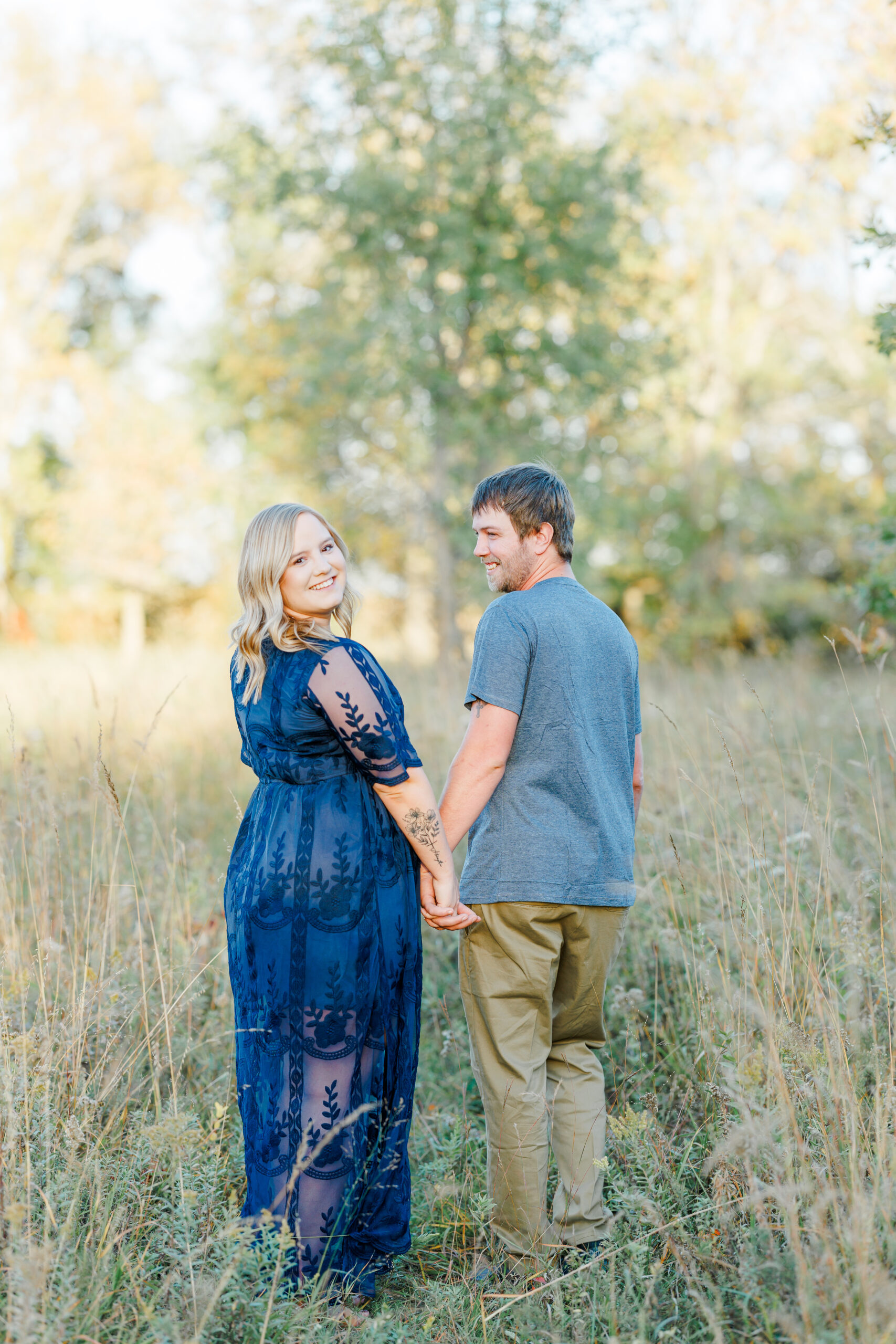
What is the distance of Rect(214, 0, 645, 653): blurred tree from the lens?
1047 centimetres

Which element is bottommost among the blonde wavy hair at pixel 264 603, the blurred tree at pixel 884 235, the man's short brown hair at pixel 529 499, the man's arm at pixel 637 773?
the man's arm at pixel 637 773

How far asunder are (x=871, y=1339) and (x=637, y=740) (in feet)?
5.13

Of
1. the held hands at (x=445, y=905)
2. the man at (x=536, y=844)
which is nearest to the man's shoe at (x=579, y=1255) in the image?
the man at (x=536, y=844)

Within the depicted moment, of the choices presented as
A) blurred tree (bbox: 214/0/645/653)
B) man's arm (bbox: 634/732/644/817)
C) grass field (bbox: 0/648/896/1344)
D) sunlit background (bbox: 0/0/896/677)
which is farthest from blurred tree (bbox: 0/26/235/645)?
man's arm (bbox: 634/732/644/817)

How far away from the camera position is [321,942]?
237 cm

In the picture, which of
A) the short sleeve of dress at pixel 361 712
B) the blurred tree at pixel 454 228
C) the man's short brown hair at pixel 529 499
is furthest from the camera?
the blurred tree at pixel 454 228

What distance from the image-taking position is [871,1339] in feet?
5.61

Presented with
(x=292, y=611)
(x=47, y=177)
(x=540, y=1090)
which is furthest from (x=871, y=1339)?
(x=47, y=177)

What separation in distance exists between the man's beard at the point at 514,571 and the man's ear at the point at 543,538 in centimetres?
3

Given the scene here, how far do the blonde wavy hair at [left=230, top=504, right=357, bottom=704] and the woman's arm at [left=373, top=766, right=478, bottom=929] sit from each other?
16.4 inches

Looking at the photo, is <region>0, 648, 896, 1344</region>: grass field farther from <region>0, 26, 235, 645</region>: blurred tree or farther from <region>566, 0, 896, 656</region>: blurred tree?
<region>0, 26, 235, 645</region>: blurred tree

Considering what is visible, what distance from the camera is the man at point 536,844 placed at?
2473 millimetres

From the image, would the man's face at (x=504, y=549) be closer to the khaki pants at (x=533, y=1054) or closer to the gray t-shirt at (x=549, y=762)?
the gray t-shirt at (x=549, y=762)

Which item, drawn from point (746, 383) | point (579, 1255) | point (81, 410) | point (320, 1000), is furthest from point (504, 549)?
point (81, 410)
